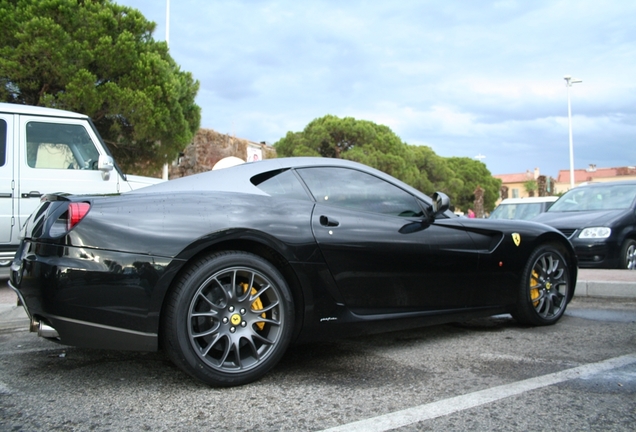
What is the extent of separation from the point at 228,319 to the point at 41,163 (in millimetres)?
4874

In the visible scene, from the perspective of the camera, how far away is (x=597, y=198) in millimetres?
9266

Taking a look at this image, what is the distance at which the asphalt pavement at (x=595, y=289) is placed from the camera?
4.79m

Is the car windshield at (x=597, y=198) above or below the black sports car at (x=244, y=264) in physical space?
above

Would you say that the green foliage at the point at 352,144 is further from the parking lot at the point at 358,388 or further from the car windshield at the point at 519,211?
the parking lot at the point at 358,388

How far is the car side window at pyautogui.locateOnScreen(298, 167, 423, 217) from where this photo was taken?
11.7 feet

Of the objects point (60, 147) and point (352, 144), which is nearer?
point (60, 147)

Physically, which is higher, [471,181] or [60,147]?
[471,181]

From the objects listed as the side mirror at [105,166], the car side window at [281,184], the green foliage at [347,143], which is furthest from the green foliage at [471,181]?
the car side window at [281,184]

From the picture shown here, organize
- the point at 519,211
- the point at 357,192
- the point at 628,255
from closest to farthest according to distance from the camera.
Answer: the point at 357,192, the point at 628,255, the point at 519,211

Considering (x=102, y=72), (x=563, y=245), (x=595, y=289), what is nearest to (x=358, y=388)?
(x=563, y=245)

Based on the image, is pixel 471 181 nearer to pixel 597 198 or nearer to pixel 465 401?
pixel 597 198

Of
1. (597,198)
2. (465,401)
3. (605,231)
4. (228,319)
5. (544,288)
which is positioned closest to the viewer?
(465,401)

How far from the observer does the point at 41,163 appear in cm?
681

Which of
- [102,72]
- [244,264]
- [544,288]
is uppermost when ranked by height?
[102,72]
